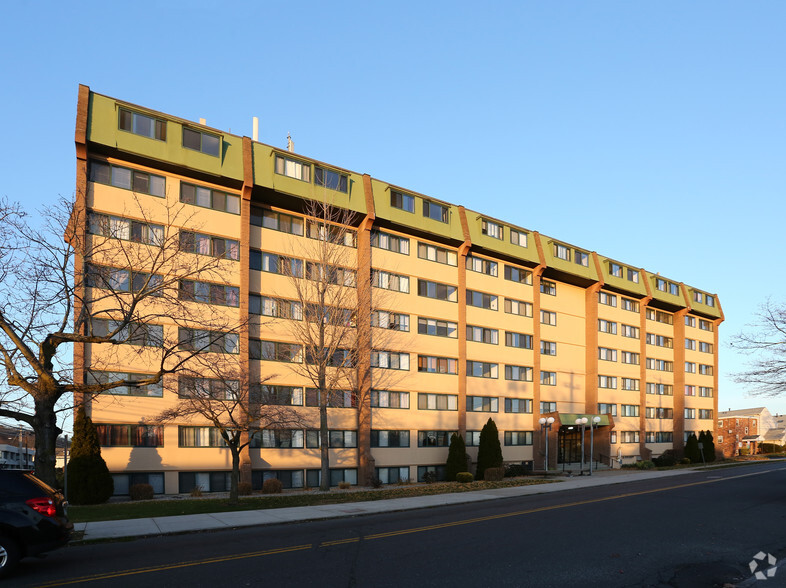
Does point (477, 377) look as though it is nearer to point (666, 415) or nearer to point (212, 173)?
point (212, 173)

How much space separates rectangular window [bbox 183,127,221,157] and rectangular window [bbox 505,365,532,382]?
1037 inches

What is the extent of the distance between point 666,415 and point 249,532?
2399 inches

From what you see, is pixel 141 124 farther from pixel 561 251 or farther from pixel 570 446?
pixel 570 446

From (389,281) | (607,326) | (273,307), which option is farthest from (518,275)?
(273,307)

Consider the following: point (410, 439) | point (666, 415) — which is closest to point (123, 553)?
point (410, 439)

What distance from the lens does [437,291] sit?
42125mm

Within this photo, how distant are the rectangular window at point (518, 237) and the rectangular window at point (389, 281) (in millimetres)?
11358

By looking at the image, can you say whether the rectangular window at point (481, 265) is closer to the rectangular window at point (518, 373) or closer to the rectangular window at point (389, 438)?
the rectangular window at point (518, 373)

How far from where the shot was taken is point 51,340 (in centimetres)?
1523

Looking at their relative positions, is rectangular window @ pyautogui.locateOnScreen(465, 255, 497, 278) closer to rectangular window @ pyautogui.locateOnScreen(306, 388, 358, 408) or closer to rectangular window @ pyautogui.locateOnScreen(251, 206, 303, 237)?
rectangular window @ pyautogui.locateOnScreen(306, 388, 358, 408)

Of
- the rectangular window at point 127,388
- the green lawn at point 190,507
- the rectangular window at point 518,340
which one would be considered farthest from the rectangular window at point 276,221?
the rectangular window at point 518,340

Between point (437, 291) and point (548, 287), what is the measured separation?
13.8 metres

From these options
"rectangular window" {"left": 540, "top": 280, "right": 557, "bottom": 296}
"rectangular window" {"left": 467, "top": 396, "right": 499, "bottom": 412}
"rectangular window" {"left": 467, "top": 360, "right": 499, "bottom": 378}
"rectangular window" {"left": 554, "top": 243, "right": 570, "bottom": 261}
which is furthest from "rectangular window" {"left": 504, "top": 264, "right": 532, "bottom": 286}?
"rectangular window" {"left": 467, "top": 396, "right": 499, "bottom": 412}

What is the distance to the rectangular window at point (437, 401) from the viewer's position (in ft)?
133
